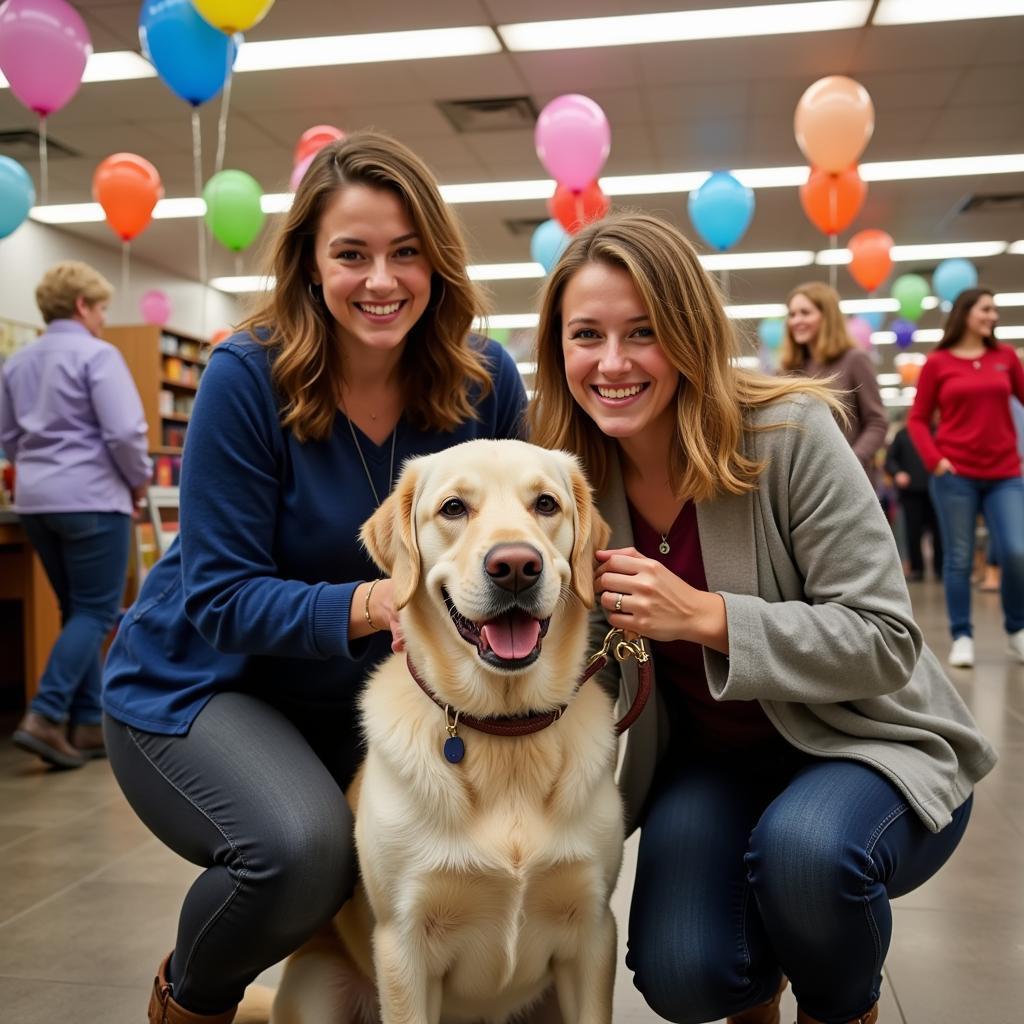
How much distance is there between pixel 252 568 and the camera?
1.73 metres

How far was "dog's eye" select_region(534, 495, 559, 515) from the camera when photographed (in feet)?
4.94

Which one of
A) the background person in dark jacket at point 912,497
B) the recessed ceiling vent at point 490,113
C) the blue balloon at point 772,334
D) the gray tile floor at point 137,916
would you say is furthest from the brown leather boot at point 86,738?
the blue balloon at point 772,334

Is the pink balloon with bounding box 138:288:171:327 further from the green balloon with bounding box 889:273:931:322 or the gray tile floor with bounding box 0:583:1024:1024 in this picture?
the green balloon with bounding box 889:273:931:322

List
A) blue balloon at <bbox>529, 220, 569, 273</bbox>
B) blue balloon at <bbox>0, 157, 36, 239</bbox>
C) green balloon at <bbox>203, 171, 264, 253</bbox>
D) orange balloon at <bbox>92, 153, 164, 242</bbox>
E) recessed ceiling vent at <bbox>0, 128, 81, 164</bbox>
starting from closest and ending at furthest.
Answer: blue balloon at <bbox>0, 157, 36, 239</bbox> < orange balloon at <bbox>92, 153, 164, 242</bbox> < green balloon at <bbox>203, 171, 264, 253</bbox> < recessed ceiling vent at <bbox>0, 128, 81, 164</bbox> < blue balloon at <bbox>529, 220, 569, 273</bbox>

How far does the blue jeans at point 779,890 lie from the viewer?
1467 mm


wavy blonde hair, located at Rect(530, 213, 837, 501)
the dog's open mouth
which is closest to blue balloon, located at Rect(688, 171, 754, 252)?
wavy blonde hair, located at Rect(530, 213, 837, 501)

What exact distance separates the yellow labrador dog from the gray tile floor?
0.61m

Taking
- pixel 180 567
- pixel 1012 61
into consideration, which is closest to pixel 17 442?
pixel 180 567

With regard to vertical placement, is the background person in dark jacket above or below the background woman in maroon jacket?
below

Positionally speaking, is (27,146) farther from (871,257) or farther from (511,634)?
(511,634)

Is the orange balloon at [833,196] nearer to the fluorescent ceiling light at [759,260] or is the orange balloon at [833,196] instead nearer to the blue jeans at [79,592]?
the fluorescent ceiling light at [759,260]

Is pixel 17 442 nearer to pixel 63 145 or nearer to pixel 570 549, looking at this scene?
pixel 570 549

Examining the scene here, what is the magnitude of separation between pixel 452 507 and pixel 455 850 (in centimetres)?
50

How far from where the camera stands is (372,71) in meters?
6.67
